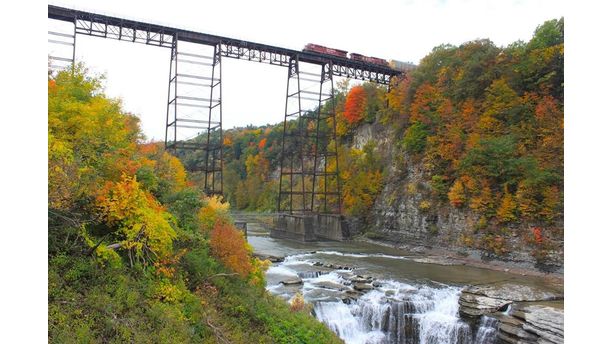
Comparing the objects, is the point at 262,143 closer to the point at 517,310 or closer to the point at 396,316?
the point at 396,316

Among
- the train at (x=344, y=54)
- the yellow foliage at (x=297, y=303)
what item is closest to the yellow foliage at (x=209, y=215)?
the yellow foliage at (x=297, y=303)

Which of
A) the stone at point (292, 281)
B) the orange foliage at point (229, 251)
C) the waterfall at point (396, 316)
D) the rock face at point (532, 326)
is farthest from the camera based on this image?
the stone at point (292, 281)

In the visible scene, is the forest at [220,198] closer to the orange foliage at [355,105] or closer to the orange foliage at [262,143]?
the orange foliage at [355,105]

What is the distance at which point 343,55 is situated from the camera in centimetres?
3253

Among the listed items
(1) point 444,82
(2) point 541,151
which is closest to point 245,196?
(1) point 444,82

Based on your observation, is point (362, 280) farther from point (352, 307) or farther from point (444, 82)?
point (444, 82)

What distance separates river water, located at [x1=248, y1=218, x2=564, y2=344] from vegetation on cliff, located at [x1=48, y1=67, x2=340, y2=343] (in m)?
2.68

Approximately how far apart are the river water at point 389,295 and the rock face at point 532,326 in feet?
1.39

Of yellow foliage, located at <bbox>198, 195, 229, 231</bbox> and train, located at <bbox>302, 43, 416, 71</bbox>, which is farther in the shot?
train, located at <bbox>302, 43, 416, 71</bbox>

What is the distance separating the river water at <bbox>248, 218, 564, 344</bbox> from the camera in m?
A: 13.0

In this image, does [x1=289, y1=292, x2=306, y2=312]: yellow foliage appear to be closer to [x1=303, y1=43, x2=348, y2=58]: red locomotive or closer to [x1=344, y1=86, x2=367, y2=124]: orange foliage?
[x1=303, y1=43, x2=348, y2=58]: red locomotive

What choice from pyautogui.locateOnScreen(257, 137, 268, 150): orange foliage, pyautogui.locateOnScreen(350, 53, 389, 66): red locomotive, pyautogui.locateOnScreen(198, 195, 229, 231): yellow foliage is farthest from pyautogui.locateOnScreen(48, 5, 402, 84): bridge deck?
pyautogui.locateOnScreen(257, 137, 268, 150): orange foliage

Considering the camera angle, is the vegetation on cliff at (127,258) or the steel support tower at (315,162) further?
the steel support tower at (315,162)

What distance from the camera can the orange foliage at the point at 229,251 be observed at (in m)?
10.7
